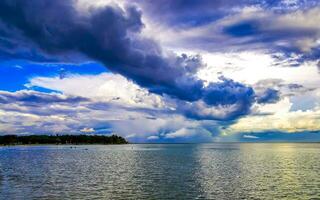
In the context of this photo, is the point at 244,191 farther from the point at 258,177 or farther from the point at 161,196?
the point at 258,177

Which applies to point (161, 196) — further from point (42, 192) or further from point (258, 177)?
point (258, 177)

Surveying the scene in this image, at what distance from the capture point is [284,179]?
86.8 meters

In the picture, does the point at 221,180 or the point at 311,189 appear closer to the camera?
the point at 311,189

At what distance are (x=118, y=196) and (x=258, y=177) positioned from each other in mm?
42291

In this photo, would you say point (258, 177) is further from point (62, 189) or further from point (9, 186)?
point (9, 186)

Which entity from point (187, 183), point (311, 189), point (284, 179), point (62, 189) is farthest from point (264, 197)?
point (62, 189)

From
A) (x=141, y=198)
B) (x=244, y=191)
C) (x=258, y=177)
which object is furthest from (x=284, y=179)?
(x=141, y=198)

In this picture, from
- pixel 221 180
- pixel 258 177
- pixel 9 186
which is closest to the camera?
pixel 9 186

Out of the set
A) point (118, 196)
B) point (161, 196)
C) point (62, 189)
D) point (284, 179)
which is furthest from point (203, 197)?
point (284, 179)

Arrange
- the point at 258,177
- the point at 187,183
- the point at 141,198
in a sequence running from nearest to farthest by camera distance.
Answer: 1. the point at 141,198
2. the point at 187,183
3. the point at 258,177

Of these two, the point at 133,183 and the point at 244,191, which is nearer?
the point at 244,191

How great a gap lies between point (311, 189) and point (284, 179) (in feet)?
53.4

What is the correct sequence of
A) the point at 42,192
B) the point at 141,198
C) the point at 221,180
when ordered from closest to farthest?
1. the point at 141,198
2. the point at 42,192
3. the point at 221,180

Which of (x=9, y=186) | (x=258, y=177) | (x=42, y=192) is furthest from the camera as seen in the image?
(x=258, y=177)
